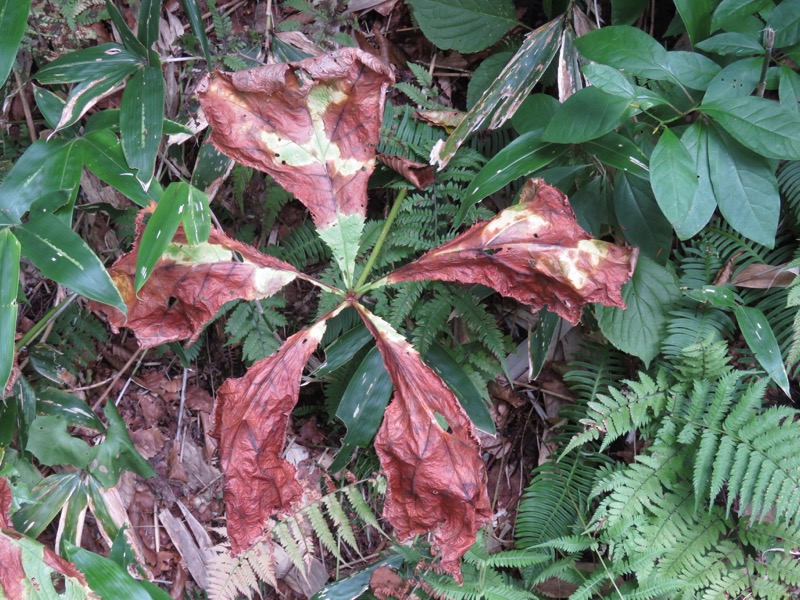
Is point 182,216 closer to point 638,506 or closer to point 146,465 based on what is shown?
point 146,465

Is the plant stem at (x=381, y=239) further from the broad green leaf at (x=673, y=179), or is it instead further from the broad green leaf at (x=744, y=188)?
the broad green leaf at (x=744, y=188)

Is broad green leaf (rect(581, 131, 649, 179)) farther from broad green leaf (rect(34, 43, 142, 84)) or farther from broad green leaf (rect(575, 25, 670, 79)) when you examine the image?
broad green leaf (rect(34, 43, 142, 84))

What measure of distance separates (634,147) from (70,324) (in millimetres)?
1733

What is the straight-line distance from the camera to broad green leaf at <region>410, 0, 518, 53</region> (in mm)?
1805

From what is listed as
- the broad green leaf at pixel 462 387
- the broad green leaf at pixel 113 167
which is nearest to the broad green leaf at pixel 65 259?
the broad green leaf at pixel 113 167

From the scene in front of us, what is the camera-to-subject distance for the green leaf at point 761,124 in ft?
4.33

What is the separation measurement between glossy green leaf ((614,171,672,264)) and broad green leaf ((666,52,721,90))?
246 millimetres

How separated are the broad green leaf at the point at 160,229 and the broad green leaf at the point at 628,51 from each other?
98 centimetres

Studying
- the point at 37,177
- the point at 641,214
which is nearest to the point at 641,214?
the point at 641,214

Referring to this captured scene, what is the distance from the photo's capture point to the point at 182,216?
4.51 feet

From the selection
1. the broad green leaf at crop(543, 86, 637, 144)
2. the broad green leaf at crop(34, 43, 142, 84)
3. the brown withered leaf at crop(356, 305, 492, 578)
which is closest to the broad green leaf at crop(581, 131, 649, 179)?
the broad green leaf at crop(543, 86, 637, 144)

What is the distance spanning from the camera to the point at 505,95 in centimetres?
161

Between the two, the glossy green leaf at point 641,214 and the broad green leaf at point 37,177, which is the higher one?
the broad green leaf at point 37,177

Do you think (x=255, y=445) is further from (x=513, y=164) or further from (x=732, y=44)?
(x=732, y=44)
